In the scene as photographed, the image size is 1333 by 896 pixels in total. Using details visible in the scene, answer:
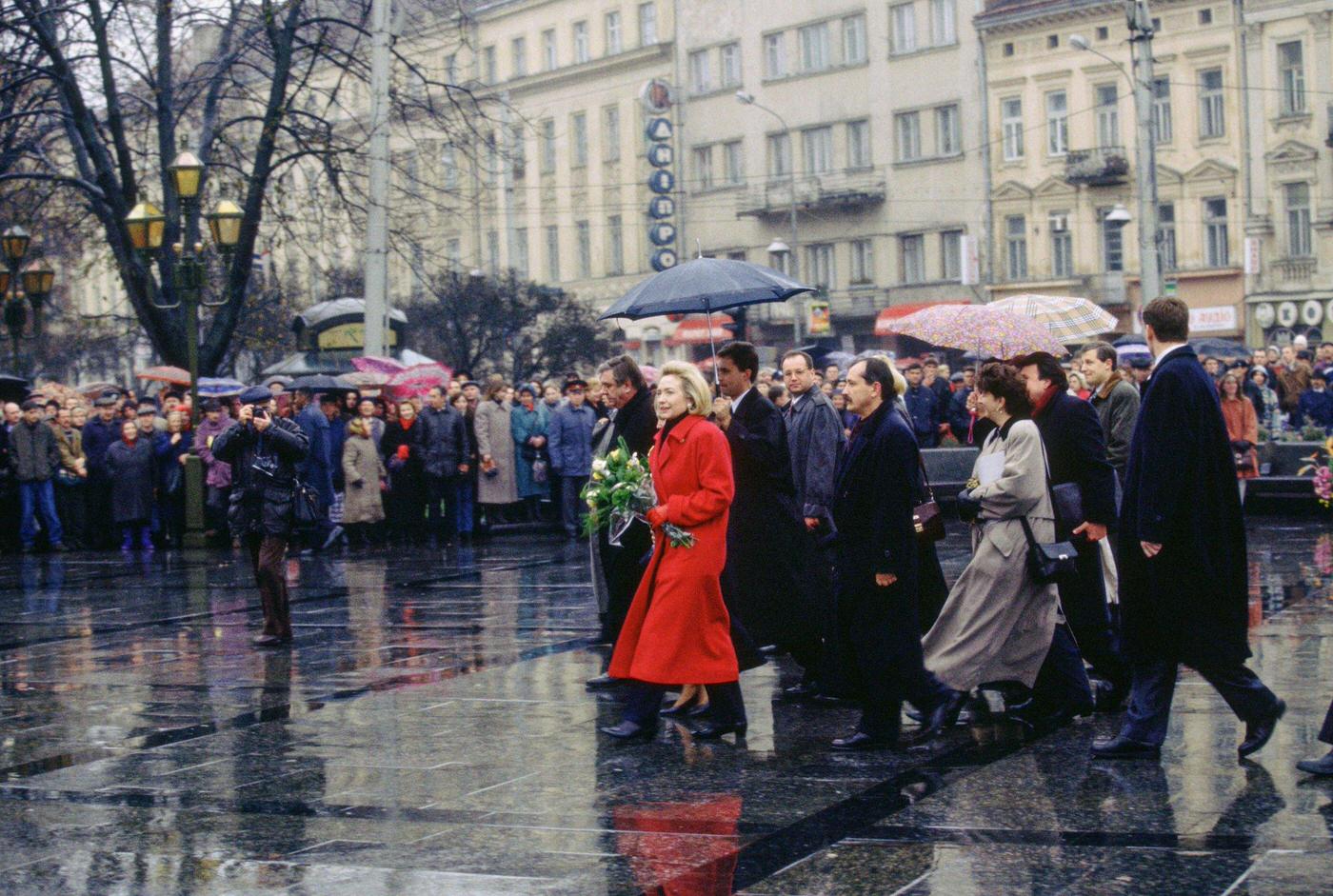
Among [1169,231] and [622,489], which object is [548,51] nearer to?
[1169,231]

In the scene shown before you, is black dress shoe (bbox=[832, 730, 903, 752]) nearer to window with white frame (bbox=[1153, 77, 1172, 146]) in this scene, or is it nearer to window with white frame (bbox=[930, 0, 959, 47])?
window with white frame (bbox=[1153, 77, 1172, 146])

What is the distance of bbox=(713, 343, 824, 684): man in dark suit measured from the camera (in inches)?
368

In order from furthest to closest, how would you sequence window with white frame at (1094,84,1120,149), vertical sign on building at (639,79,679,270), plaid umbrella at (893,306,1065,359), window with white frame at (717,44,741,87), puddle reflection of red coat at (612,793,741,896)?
window with white frame at (717,44,741,87)
vertical sign on building at (639,79,679,270)
window with white frame at (1094,84,1120,149)
plaid umbrella at (893,306,1065,359)
puddle reflection of red coat at (612,793,741,896)

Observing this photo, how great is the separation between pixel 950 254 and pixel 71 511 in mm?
35987

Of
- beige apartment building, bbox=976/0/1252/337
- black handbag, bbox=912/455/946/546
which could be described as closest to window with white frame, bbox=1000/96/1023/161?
beige apartment building, bbox=976/0/1252/337

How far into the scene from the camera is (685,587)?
8.30 meters

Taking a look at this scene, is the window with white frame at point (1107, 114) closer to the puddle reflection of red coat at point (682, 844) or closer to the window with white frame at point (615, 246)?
the window with white frame at point (615, 246)

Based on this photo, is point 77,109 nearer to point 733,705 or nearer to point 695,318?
point 733,705

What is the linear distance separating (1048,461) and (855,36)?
4917 cm

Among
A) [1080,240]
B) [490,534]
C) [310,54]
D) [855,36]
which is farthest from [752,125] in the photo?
[490,534]

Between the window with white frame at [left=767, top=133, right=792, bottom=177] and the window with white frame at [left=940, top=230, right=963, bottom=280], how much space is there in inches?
252

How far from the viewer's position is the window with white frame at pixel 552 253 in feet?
215

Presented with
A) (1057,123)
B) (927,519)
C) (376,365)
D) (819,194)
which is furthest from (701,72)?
(927,519)

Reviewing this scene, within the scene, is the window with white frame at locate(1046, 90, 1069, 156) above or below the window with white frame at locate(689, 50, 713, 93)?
below
